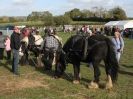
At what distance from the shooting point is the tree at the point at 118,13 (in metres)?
113

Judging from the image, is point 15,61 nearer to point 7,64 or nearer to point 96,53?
point 7,64

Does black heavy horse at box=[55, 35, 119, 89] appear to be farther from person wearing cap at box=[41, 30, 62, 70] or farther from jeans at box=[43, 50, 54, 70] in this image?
jeans at box=[43, 50, 54, 70]

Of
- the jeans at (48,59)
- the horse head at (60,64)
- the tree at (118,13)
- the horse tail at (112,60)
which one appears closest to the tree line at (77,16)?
the tree at (118,13)

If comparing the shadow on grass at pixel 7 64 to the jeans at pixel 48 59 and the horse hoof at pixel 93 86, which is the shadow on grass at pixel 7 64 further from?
the horse hoof at pixel 93 86

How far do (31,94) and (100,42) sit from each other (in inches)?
99.5

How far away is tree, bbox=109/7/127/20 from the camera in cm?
11341

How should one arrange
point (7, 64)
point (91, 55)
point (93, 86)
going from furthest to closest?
point (7, 64), point (91, 55), point (93, 86)

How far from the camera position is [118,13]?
381ft

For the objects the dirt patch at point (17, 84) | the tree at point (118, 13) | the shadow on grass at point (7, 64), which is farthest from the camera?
the tree at point (118, 13)

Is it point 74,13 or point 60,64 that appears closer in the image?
point 60,64

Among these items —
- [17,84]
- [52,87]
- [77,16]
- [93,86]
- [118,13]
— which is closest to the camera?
[93,86]

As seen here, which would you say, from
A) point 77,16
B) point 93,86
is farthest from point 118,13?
point 93,86

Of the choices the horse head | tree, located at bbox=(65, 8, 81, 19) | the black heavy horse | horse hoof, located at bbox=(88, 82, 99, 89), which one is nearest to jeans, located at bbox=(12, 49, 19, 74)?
the horse head

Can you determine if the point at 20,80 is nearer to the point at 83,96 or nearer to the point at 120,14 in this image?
the point at 83,96
